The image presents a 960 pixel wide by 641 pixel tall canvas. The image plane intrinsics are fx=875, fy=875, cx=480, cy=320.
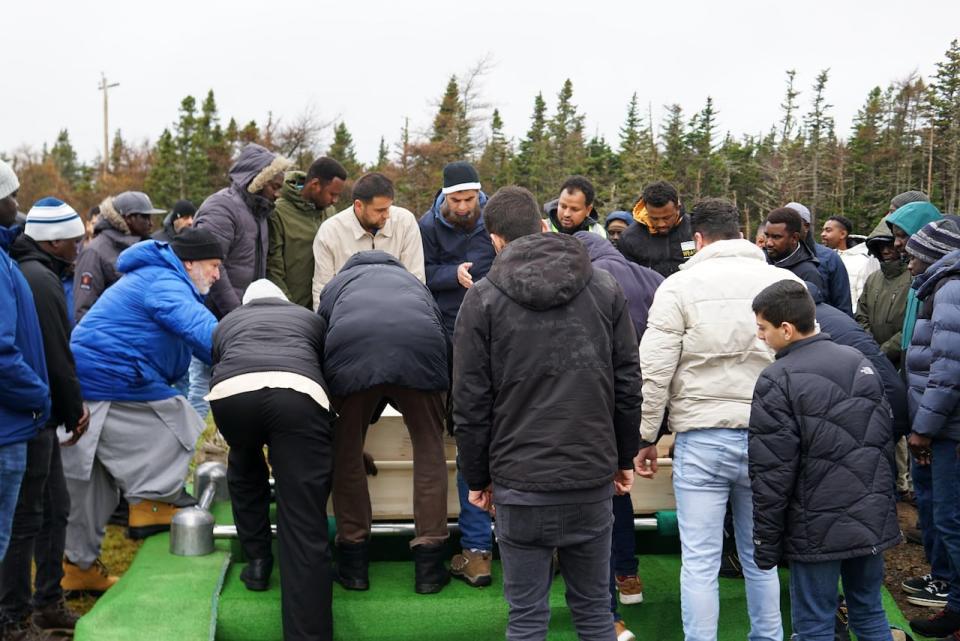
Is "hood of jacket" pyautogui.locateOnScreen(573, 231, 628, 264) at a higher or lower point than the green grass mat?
higher

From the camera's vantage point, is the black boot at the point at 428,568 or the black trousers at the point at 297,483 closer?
the black trousers at the point at 297,483

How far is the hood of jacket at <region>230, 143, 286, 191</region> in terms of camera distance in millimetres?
5902

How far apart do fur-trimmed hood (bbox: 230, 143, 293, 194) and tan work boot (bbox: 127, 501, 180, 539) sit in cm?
212

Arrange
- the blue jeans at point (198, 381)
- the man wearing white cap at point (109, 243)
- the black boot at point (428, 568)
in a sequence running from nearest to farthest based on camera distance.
Answer: the black boot at point (428, 568) < the man wearing white cap at point (109, 243) < the blue jeans at point (198, 381)

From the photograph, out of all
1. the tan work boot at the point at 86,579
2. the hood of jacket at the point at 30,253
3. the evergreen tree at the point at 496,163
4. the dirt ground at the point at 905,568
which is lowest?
the dirt ground at the point at 905,568

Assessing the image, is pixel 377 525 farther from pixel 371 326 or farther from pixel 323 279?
pixel 323 279

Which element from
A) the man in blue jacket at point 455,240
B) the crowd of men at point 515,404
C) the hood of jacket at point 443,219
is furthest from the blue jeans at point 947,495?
the hood of jacket at point 443,219

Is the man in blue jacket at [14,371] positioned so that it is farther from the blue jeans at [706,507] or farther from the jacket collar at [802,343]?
the jacket collar at [802,343]

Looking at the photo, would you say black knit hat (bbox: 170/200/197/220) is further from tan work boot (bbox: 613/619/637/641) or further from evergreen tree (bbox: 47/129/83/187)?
evergreen tree (bbox: 47/129/83/187)

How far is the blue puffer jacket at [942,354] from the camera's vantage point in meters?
3.93

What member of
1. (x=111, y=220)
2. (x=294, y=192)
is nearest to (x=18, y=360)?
(x=294, y=192)

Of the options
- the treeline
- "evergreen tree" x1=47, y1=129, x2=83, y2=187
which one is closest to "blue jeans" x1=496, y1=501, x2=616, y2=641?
the treeline

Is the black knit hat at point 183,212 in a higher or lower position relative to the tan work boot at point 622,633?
higher

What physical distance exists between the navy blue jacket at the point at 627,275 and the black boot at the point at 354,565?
5.58 ft
